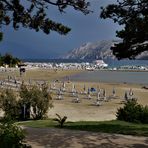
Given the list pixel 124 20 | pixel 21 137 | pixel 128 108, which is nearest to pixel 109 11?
pixel 124 20

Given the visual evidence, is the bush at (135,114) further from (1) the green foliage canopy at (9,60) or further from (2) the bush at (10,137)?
(2) the bush at (10,137)

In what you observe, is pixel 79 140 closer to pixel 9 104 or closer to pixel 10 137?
pixel 10 137

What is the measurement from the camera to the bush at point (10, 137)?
11.8 m

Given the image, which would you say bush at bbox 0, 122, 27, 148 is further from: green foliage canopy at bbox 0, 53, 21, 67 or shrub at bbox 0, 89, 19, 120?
shrub at bbox 0, 89, 19, 120

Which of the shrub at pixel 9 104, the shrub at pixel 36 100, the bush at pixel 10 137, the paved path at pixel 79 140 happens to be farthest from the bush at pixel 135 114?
the bush at pixel 10 137

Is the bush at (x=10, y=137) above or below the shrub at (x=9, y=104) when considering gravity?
above

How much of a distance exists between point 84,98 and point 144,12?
2769cm

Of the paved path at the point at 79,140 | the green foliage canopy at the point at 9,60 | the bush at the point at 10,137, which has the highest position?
the green foliage canopy at the point at 9,60

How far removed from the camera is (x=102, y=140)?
1484 cm

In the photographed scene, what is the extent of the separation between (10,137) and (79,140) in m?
3.22

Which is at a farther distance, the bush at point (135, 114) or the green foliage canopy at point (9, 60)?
the bush at point (135, 114)

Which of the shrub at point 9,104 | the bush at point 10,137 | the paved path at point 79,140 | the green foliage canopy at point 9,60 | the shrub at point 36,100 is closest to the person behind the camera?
the bush at point 10,137

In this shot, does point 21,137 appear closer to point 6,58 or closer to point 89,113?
point 6,58

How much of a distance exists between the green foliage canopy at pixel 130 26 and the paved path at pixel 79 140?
10.5 feet
